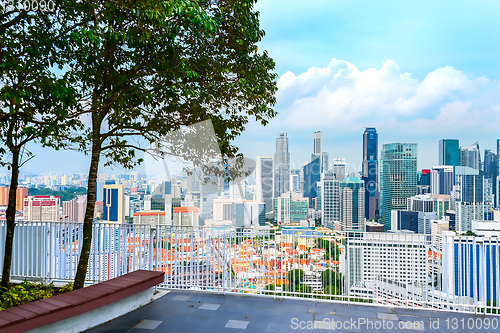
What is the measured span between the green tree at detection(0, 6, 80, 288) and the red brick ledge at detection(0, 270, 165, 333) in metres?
1.70

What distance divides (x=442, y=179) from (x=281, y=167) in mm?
→ 22842

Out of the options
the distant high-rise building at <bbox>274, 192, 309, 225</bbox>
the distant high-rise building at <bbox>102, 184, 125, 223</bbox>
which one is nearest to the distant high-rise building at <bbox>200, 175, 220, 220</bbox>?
the distant high-rise building at <bbox>102, 184, 125, 223</bbox>

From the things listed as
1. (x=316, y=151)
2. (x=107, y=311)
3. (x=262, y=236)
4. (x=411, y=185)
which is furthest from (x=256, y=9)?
(x=411, y=185)

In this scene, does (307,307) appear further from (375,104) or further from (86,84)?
(375,104)

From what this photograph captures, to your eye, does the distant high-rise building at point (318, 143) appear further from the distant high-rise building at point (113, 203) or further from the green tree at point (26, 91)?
the green tree at point (26, 91)

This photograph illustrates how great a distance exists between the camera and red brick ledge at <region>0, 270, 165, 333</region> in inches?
124

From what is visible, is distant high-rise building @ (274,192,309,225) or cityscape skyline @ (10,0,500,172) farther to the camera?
distant high-rise building @ (274,192,309,225)

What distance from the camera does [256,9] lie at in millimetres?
5148

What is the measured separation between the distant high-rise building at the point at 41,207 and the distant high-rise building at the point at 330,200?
2978 centimetres

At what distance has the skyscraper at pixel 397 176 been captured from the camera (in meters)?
37.4

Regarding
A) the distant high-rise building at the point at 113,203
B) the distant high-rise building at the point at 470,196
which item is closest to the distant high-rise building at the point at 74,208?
the distant high-rise building at the point at 113,203

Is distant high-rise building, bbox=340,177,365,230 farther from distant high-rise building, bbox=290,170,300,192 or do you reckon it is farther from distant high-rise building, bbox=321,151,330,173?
distant high-rise building, bbox=290,170,300,192

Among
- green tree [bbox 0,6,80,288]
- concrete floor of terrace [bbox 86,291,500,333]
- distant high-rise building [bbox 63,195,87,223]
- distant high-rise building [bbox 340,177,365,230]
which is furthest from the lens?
distant high-rise building [bbox 340,177,365,230]

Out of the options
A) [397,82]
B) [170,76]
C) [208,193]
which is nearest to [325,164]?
[397,82]
